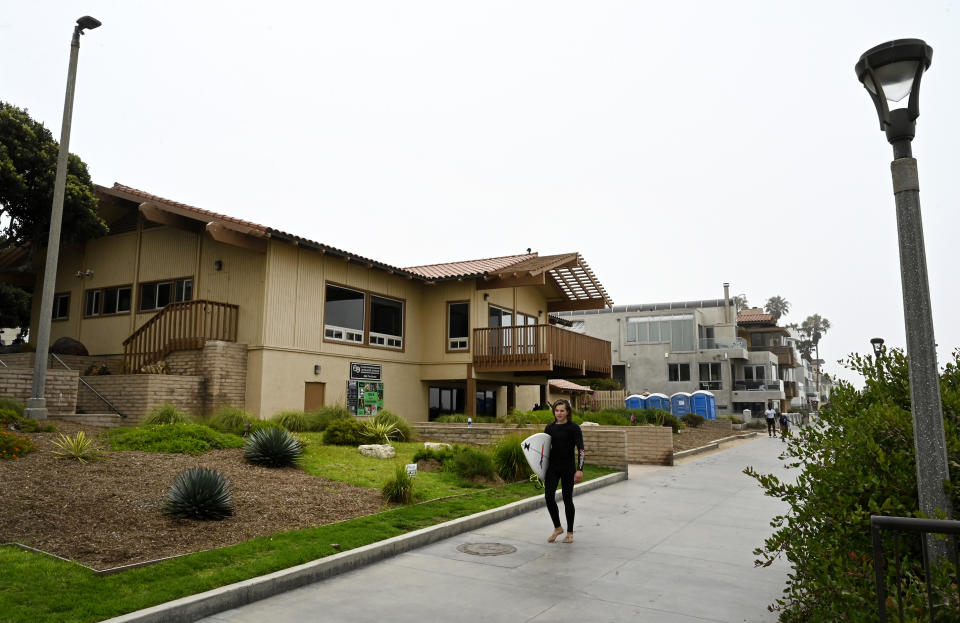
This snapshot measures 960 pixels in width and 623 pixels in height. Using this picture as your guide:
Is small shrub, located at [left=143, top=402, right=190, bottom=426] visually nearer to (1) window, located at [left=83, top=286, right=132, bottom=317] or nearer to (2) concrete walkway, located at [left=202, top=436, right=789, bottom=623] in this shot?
(1) window, located at [left=83, top=286, right=132, bottom=317]

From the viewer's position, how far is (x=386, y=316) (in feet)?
72.0

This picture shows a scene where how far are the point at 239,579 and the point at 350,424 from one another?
9.09 m

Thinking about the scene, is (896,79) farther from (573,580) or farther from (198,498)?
(198,498)

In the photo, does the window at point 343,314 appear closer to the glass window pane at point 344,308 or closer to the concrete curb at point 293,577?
the glass window pane at point 344,308

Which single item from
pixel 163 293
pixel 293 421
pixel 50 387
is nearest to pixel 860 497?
pixel 293 421

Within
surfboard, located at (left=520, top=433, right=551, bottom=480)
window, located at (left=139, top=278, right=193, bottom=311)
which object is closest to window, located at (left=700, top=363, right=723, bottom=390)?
window, located at (left=139, top=278, right=193, bottom=311)

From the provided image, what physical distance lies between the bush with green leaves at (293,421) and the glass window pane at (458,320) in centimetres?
782

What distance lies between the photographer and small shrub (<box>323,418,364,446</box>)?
47.2 ft

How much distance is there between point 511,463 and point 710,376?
144 feet

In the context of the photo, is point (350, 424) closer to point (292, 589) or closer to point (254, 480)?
point (254, 480)

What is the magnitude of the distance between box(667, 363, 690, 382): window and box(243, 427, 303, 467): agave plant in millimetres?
46487

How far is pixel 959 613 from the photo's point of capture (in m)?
2.92

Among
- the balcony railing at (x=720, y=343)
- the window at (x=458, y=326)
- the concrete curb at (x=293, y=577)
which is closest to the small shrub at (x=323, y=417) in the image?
the window at (x=458, y=326)

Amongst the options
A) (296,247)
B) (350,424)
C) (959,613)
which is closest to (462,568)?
(959,613)
